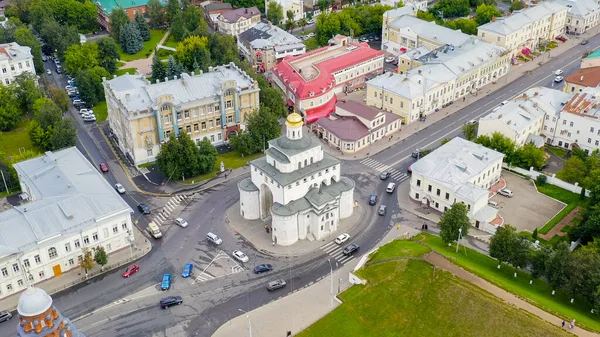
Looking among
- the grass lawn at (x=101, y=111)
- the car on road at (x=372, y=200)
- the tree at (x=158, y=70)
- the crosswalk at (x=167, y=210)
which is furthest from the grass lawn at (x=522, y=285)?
the tree at (x=158, y=70)

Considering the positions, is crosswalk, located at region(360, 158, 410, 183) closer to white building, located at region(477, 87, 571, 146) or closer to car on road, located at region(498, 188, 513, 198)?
car on road, located at region(498, 188, 513, 198)

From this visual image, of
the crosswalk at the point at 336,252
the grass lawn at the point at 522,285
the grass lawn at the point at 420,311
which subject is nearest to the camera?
the grass lawn at the point at 420,311

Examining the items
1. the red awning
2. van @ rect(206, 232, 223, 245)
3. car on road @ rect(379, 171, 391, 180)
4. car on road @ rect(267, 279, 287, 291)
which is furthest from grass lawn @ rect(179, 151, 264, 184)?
car on road @ rect(267, 279, 287, 291)

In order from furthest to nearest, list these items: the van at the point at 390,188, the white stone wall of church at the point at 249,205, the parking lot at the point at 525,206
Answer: the van at the point at 390,188 → the parking lot at the point at 525,206 → the white stone wall of church at the point at 249,205

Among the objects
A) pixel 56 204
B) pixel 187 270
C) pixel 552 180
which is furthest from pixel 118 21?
pixel 552 180

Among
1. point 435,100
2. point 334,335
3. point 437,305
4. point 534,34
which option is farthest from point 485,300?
point 534,34

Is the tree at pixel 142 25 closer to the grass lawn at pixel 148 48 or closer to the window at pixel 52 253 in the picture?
the grass lawn at pixel 148 48
